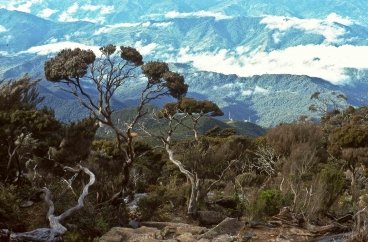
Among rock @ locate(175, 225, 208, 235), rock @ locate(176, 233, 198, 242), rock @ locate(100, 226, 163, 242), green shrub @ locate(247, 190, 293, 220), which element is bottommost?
green shrub @ locate(247, 190, 293, 220)

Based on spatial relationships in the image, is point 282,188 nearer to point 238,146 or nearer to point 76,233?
point 76,233

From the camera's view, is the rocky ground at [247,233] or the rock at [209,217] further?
the rock at [209,217]

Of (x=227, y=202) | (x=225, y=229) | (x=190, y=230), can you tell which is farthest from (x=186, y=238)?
(x=227, y=202)

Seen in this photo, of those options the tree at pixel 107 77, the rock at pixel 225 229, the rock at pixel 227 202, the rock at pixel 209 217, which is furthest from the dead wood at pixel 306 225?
the tree at pixel 107 77

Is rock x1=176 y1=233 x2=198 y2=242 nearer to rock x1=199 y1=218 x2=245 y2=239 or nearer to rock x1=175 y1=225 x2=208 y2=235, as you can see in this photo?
rock x1=199 y1=218 x2=245 y2=239

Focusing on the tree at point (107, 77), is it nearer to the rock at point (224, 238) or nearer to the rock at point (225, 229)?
the rock at point (225, 229)

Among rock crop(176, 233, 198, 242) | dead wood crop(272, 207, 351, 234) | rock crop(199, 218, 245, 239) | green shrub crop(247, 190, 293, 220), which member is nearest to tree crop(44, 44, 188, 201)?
rock crop(176, 233, 198, 242)

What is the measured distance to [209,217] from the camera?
16969 millimetres

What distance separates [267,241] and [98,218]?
19.0ft

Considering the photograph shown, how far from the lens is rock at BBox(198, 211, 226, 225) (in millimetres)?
16859

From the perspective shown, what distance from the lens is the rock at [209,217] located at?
664 inches

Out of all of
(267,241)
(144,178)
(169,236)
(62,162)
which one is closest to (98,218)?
(169,236)

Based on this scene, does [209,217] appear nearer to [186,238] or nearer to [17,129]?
[186,238]

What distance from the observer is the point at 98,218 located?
543 inches
